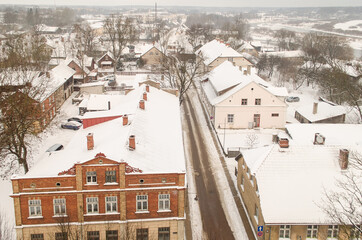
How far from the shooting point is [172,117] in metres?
37.8

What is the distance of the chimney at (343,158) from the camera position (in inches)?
1027

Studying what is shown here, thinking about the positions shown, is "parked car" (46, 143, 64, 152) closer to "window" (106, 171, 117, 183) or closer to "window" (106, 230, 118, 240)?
"window" (106, 230, 118, 240)

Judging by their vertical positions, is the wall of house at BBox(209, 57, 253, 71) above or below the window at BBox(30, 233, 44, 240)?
above

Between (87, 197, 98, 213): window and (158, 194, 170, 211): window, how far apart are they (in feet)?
A: 13.6

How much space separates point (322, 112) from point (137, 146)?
101 ft

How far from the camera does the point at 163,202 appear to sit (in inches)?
980

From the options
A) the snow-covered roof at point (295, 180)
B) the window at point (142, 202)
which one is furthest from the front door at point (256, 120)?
the window at point (142, 202)

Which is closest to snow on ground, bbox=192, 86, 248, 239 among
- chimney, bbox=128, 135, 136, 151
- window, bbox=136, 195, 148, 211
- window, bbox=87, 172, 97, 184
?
window, bbox=136, 195, 148, 211

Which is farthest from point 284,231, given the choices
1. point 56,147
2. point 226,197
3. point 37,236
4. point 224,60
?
point 224,60

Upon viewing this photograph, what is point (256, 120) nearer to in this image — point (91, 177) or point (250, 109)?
point (250, 109)

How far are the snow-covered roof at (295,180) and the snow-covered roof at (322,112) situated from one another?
21.7 metres

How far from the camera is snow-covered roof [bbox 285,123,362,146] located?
36.4 metres

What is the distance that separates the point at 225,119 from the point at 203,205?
18613 mm

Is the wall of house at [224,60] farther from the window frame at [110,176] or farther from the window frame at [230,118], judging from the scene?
the window frame at [110,176]
